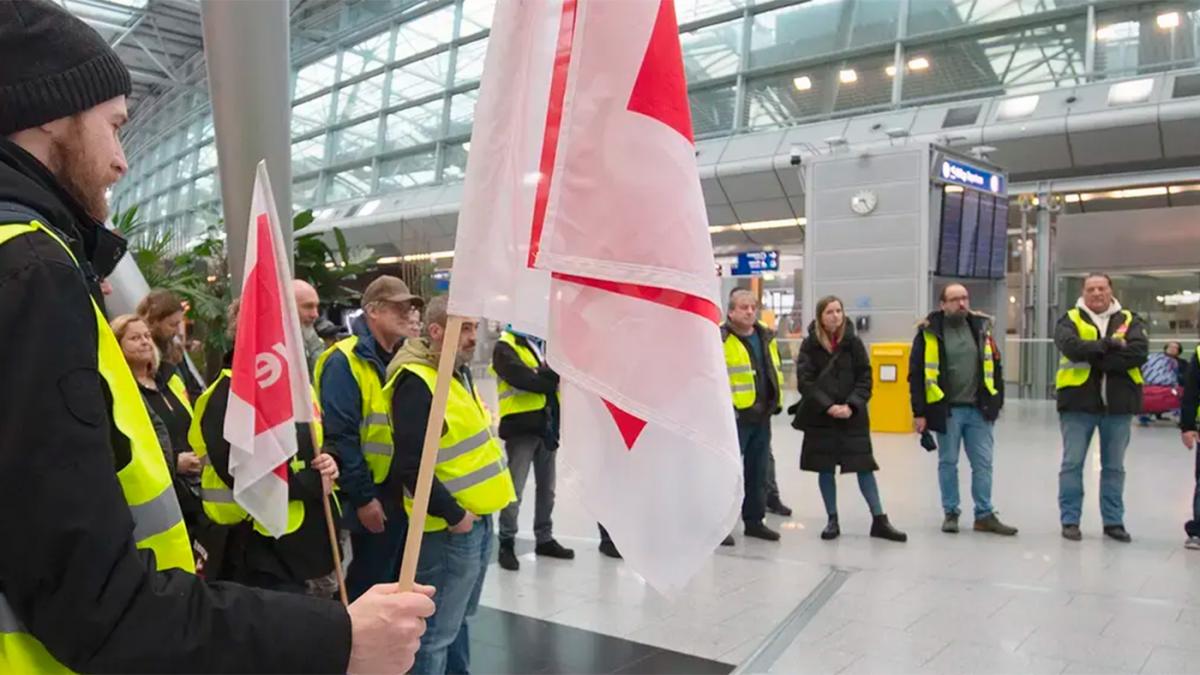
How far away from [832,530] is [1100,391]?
1.88 meters

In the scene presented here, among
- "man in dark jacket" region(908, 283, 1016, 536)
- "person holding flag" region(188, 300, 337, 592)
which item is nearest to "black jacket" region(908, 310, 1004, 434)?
"man in dark jacket" region(908, 283, 1016, 536)

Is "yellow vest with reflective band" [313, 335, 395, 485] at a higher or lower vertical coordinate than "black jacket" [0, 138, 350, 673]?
lower

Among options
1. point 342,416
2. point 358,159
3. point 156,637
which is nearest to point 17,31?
point 156,637

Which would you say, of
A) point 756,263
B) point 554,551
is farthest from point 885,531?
point 756,263

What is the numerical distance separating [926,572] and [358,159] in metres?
23.5

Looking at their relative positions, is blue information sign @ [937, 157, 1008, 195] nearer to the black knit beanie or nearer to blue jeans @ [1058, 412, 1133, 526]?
blue jeans @ [1058, 412, 1133, 526]

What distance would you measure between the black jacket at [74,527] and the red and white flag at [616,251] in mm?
577

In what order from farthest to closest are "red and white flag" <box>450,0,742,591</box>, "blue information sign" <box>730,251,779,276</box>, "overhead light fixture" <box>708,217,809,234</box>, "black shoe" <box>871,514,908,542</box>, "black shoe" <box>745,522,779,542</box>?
"overhead light fixture" <box>708,217,809,234</box> < "blue information sign" <box>730,251,779,276</box> < "black shoe" <box>745,522,779,542</box> < "black shoe" <box>871,514,908,542</box> < "red and white flag" <box>450,0,742,591</box>

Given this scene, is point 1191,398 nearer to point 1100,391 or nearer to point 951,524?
point 1100,391

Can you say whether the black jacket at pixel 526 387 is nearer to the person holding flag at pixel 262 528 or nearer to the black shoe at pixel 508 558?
the black shoe at pixel 508 558

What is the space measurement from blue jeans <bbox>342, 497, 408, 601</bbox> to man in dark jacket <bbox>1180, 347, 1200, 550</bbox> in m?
4.77

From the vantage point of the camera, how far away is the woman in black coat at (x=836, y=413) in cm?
596

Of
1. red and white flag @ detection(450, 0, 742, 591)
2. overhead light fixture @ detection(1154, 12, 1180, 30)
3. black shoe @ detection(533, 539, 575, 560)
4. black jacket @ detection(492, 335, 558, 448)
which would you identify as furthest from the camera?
overhead light fixture @ detection(1154, 12, 1180, 30)

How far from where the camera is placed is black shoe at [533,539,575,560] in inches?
218
